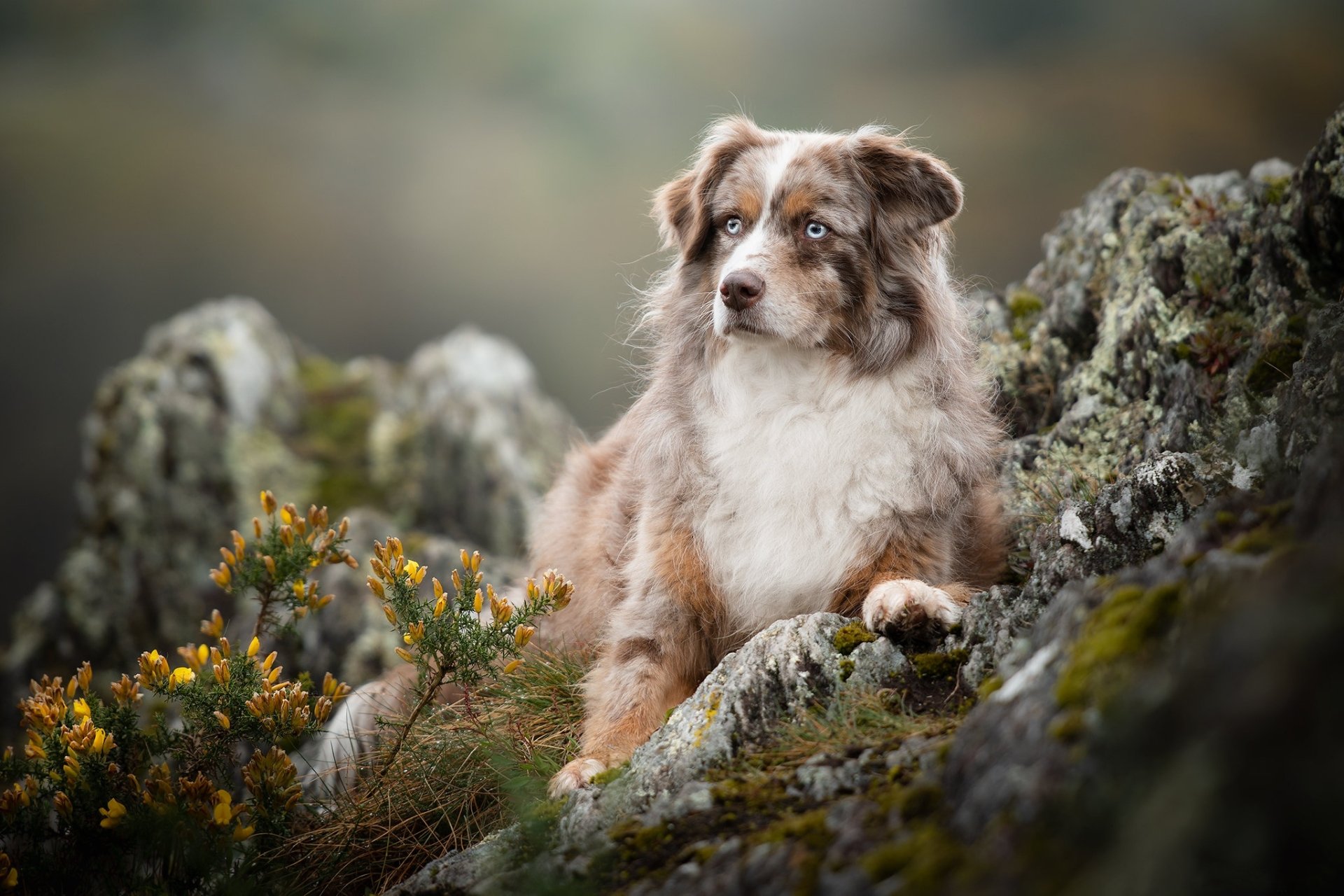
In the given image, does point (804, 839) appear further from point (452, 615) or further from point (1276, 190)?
point (1276, 190)

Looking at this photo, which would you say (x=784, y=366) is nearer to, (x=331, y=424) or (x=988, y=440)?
(x=988, y=440)

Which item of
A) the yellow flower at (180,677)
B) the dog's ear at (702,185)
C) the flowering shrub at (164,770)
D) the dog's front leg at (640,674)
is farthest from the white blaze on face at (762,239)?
the yellow flower at (180,677)

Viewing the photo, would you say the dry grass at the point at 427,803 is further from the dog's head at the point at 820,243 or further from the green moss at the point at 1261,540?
the green moss at the point at 1261,540

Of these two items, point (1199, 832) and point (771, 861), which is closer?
point (1199, 832)

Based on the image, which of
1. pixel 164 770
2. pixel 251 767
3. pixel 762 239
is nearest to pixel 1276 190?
pixel 762 239

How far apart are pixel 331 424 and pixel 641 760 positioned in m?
8.40

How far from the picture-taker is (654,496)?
401 centimetres

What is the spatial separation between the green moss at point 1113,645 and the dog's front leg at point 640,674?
1.97 meters

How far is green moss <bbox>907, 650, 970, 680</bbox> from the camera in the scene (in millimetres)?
2984

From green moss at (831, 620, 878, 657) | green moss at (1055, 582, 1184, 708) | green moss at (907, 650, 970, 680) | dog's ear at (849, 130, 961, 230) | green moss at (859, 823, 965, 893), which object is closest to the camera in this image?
green moss at (859, 823, 965, 893)

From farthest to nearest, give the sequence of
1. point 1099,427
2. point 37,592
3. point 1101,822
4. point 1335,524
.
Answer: point 37,592 < point 1099,427 < point 1335,524 < point 1101,822

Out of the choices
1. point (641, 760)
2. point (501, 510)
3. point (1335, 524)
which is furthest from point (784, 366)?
point (501, 510)

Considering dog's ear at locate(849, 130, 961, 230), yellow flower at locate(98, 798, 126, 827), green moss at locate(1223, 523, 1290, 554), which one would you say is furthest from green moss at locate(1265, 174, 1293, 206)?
yellow flower at locate(98, 798, 126, 827)

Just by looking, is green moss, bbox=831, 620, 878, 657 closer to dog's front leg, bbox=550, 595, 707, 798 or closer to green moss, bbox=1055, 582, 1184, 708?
dog's front leg, bbox=550, 595, 707, 798
